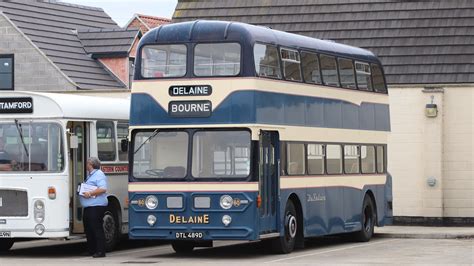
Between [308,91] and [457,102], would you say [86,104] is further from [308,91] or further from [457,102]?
[457,102]

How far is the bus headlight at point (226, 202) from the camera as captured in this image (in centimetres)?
2064

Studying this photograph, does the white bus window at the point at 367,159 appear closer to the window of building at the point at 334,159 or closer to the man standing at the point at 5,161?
the window of building at the point at 334,159

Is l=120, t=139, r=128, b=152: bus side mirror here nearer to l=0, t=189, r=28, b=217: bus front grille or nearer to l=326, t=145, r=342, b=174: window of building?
l=0, t=189, r=28, b=217: bus front grille

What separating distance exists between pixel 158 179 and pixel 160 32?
2.48 m

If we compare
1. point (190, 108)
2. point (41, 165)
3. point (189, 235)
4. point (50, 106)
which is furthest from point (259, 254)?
point (50, 106)

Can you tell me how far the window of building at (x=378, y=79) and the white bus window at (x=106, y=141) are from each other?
20.4ft

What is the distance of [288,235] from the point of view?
72.4ft

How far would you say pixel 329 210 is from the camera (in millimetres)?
24062

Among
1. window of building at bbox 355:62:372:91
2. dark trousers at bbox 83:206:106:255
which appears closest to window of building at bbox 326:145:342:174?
window of building at bbox 355:62:372:91

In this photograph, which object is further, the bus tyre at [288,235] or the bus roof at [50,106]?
the bus tyre at [288,235]

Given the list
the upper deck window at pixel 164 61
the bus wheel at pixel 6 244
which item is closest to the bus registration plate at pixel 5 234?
the bus wheel at pixel 6 244

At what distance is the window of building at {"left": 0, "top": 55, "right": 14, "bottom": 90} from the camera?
4103 cm

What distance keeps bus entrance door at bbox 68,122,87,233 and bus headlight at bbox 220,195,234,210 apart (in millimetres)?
2747

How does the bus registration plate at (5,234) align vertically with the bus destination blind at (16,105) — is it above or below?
below
